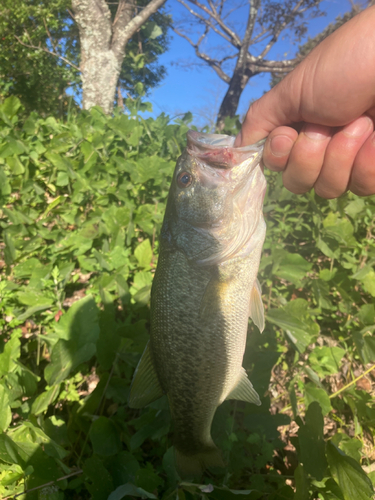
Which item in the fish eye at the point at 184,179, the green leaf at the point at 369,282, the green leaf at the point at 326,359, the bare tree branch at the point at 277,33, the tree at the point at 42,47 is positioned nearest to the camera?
the fish eye at the point at 184,179

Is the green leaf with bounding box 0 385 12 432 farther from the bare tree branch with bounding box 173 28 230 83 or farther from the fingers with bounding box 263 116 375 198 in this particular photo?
the bare tree branch with bounding box 173 28 230 83

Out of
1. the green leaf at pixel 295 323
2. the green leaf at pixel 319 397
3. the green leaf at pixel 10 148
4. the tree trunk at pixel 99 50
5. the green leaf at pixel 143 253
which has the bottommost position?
the green leaf at pixel 319 397

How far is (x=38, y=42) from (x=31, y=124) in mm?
15069

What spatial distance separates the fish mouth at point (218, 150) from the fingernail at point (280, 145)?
0.11 metres

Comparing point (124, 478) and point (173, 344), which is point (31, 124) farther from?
point (124, 478)

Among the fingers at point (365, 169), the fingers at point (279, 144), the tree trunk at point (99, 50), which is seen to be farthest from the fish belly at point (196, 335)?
the tree trunk at point (99, 50)

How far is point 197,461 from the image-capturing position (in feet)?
5.74

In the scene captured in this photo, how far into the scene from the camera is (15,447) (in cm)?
146

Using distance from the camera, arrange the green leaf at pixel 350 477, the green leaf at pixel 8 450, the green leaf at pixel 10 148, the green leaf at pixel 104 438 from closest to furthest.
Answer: the green leaf at pixel 350 477, the green leaf at pixel 8 450, the green leaf at pixel 104 438, the green leaf at pixel 10 148

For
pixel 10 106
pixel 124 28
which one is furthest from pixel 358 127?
pixel 124 28

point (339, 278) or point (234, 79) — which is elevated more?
point (234, 79)

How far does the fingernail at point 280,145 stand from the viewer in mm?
1786

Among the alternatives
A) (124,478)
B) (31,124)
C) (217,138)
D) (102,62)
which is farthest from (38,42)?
(124,478)

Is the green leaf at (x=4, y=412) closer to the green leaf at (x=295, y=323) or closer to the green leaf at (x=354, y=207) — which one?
the green leaf at (x=295, y=323)
